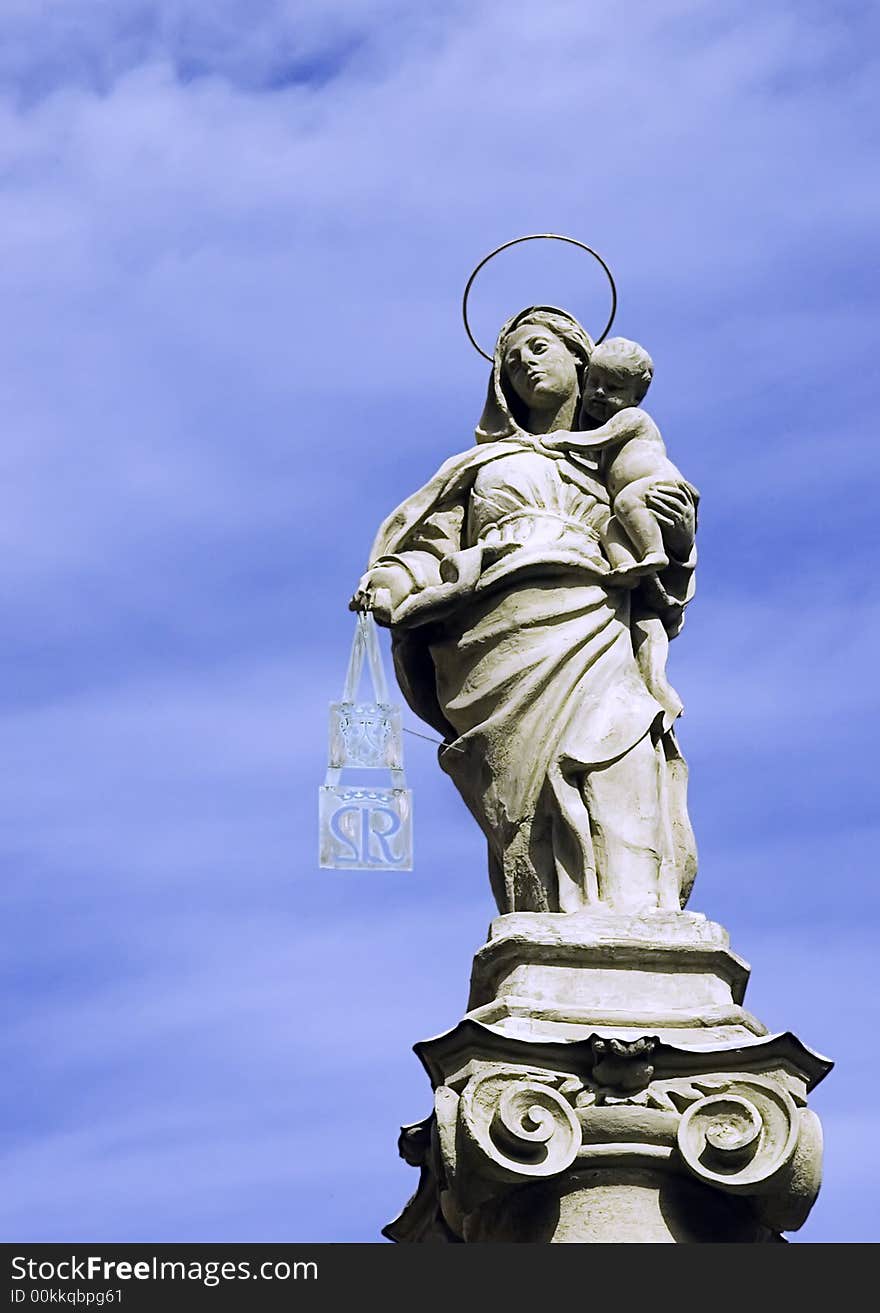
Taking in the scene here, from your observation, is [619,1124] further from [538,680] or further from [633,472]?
[633,472]

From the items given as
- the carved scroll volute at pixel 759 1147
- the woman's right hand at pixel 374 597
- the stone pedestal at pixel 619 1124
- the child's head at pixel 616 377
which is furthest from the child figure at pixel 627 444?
the carved scroll volute at pixel 759 1147

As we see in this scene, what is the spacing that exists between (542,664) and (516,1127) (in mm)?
2762

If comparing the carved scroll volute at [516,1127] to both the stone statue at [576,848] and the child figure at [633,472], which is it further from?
the child figure at [633,472]

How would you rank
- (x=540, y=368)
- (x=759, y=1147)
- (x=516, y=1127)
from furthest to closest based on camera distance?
1. (x=540, y=368)
2. (x=759, y=1147)
3. (x=516, y=1127)

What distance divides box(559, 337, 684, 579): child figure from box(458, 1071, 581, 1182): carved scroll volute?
10.6ft

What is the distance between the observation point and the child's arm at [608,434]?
52.1 ft

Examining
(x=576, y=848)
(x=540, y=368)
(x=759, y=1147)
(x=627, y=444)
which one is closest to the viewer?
(x=759, y=1147)

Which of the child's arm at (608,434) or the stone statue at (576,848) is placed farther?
the child's arm at (608,434)

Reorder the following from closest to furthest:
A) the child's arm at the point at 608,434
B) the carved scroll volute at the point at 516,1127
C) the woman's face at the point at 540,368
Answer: the carved scroll volute at the point at 516,1127 → the child's arm at the point at 608,434 → the woman's face at the point at 540,368

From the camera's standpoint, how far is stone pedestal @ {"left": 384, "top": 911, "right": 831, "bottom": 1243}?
1315cm

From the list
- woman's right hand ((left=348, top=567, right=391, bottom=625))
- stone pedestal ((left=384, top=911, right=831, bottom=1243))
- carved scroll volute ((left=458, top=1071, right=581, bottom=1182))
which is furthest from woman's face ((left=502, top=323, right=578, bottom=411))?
carved scroll volute ((left=458, top=1071, right=581, bottom=1182))

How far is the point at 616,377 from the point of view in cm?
1603

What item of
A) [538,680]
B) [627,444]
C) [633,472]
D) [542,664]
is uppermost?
[627,444]

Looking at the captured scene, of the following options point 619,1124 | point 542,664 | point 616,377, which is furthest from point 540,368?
point 619,1124
